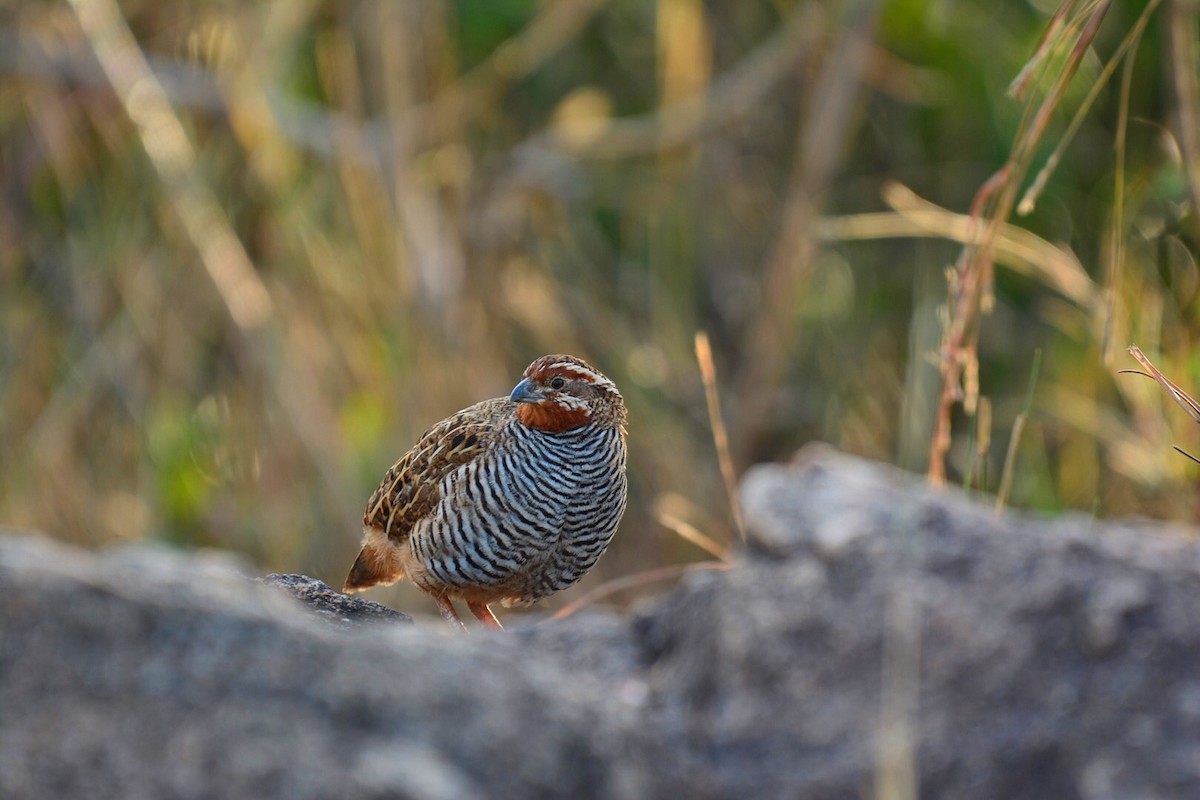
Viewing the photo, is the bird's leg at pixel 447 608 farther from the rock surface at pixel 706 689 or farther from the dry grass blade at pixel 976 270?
the rock surface at pixel 706 689

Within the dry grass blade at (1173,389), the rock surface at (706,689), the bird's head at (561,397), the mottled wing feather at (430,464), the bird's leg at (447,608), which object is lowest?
the bird's leg at (447,608)

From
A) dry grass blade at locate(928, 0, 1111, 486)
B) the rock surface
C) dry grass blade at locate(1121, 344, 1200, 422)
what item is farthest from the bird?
the rock surface

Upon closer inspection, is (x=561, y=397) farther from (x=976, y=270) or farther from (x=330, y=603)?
(x=976, y=270)

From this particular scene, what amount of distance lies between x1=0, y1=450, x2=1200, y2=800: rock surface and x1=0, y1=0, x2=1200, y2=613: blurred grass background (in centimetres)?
596

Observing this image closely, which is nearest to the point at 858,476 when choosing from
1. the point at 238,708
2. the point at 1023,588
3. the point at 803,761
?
the point at 1023,588

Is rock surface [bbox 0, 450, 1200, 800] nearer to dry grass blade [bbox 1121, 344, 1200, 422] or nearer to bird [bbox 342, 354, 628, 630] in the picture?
dry grass blade [bbox 1121, 344, 1200, 422]

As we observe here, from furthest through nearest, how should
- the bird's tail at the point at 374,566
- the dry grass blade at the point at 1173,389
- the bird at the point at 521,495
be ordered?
the bird's tail at the point at 374,566
the bird at the point at 521,495
the dry grass blade at the point at 1173,389

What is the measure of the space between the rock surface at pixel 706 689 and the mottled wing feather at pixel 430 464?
2541 millimetres

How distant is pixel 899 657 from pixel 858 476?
0.40m

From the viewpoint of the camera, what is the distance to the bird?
461 cm

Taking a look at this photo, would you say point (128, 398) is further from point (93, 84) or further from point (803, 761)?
point (803, 761)

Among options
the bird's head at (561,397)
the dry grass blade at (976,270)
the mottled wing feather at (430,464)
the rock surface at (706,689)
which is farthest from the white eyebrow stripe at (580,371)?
the rock surface at (706,689)

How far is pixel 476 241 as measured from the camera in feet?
33.2

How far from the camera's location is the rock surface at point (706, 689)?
6.86 ft
